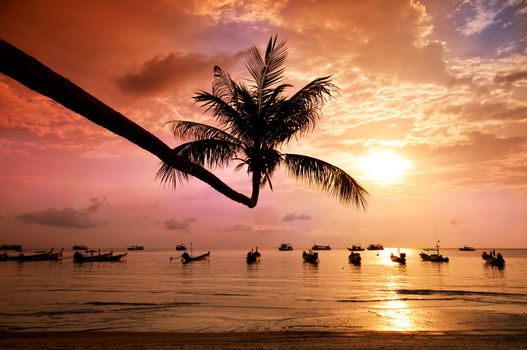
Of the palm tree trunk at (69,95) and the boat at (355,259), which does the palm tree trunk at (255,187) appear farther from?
the boat at (355,259)

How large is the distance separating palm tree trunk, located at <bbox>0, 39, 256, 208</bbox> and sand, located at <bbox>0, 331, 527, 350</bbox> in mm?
7684

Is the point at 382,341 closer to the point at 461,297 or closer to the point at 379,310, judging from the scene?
the point at 379,310

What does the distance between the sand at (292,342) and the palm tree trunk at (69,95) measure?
25.2 ft

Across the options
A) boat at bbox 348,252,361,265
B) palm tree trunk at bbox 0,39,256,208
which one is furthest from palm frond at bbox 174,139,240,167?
boat at bbox 348,252,361,265

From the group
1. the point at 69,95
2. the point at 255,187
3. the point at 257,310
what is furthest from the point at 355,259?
the point at 69,95

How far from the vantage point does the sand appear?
9.37 metres

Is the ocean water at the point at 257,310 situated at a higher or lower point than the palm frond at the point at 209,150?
lower

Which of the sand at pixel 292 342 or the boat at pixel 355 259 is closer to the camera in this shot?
the sand at pixel 292 342

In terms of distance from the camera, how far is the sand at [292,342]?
9.37 m

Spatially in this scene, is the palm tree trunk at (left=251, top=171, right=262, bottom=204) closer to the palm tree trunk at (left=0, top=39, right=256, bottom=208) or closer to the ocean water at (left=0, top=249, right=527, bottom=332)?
the palm tree trunk at (left=0, top=39, right=256, bottom=208)

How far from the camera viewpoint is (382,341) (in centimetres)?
1000

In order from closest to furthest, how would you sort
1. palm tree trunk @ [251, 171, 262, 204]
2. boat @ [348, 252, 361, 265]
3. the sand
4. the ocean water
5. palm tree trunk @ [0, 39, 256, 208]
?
palm tree trunk @ [0, 39, 256, 208] < palm tree trunk @ [251, 171, 262, 204] < the sand < the ocean water < boat @ [348, 252, 361, 265]

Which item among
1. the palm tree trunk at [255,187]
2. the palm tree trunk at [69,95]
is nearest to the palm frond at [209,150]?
the palm tree trunk at [255,187]

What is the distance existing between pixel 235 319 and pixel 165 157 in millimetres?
15312
